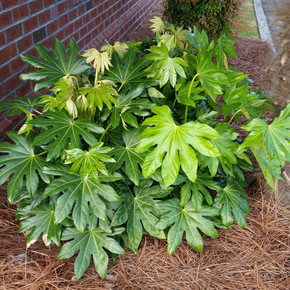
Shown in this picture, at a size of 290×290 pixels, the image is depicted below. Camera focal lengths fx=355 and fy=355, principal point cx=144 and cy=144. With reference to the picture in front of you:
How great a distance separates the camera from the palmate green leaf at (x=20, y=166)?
72.3 inches

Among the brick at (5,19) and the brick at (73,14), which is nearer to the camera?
the brick at (5,19)

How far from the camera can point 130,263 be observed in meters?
1.98

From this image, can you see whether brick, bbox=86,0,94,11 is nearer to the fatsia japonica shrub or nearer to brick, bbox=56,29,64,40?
brick, bbox=56,29,64,40

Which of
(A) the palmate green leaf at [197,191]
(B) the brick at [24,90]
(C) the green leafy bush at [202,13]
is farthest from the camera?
(C) the green leafy bush at [202,13]

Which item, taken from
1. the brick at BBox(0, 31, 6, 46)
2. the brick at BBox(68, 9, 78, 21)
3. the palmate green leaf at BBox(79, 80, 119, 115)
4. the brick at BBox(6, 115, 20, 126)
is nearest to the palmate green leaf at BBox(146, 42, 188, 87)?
the palmate green leaf at BBox(79, 80, 119, 115)

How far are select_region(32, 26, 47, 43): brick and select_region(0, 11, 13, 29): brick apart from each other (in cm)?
33

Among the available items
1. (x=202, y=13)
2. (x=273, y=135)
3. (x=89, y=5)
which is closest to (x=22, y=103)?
(x=273, y=135)

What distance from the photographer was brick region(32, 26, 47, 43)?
2772mm

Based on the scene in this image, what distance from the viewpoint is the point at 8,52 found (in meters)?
2.46

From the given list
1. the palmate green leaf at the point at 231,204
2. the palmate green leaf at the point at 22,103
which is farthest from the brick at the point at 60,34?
the palmate green leaf at the point at 231,204

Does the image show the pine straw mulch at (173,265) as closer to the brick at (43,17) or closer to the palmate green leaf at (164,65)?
the palmate green leaf at (164,65)

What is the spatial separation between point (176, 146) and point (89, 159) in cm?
43

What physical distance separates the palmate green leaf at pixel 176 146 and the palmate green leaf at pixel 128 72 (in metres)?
0.55

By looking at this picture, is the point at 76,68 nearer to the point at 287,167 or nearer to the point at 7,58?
the point at 7,58
